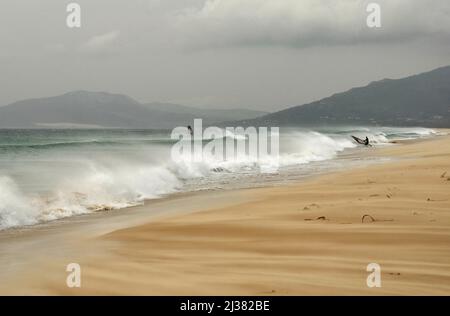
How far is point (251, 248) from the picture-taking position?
6.47m

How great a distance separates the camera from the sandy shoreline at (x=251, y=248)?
471cm

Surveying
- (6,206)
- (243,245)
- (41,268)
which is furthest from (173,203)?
(41,268)

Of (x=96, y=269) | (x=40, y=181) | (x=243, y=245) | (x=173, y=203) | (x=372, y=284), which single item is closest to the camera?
(x=372, y=284)

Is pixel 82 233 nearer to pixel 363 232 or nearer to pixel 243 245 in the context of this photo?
pixel 243 245

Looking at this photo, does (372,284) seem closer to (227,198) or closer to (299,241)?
(299,241)

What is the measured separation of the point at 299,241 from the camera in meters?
6.68

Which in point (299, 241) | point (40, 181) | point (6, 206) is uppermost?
point (40, 181)

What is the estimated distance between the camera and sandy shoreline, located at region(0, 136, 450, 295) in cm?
471

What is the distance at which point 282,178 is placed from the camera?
1669 cm
